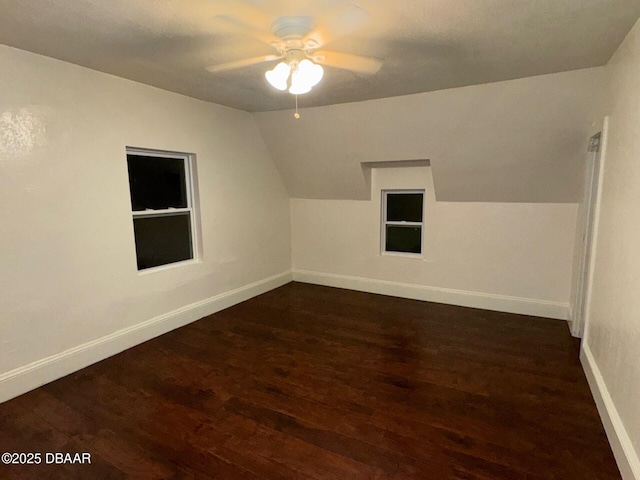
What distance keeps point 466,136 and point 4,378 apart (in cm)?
426

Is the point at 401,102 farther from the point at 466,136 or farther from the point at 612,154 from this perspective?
the point at 612,154

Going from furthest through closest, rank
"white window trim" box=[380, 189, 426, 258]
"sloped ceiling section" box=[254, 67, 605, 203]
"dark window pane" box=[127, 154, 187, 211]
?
"white window trim" box=[380, 189, 426, 258] < "dark window pane" box=[127, 154, 187, 211] < "sloped ceiling section" box=[254, 67, 605, 203]

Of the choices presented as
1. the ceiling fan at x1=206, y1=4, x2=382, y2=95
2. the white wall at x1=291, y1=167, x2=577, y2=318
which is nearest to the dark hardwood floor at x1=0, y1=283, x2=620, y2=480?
the white wall at x1=291, y1=167, x2=577, y2=318

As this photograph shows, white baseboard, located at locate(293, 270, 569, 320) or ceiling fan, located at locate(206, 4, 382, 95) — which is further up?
ceiling fan, located at locate(206, 4, 382, 95)

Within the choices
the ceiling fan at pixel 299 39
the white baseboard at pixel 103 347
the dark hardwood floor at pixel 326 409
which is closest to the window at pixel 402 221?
the dark hardwood floor at pixel 326 409

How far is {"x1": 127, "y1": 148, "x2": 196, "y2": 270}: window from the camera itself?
11.3 ft

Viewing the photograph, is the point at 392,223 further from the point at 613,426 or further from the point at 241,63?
the point at 613,426

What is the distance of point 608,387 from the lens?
7.32 feet

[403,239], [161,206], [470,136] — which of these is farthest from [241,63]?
[403,239]

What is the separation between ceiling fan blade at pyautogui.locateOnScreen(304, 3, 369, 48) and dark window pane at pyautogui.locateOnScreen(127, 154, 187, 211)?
2.12 m

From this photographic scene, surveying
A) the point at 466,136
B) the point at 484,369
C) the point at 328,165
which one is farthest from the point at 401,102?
the point at 484,369

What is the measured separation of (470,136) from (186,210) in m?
3.01

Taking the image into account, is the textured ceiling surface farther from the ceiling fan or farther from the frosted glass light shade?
the frosted glass light shade

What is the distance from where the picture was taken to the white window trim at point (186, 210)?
11.4ft
